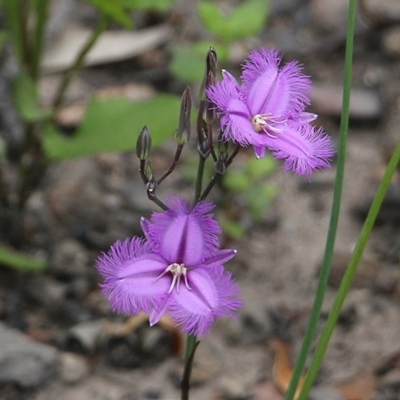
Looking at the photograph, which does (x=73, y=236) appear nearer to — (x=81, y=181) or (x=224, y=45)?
(x=81, y=181)

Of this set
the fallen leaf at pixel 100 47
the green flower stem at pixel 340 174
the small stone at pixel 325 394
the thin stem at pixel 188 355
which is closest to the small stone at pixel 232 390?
the small stone at pixel 325 394

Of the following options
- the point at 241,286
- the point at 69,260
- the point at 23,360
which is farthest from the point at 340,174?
the point at 69,260

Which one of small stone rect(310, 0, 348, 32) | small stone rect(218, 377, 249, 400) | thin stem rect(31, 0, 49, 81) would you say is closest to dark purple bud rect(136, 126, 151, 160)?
small stone rect(218, 377, 249, 400)

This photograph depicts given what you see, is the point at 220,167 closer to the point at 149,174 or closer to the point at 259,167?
the point at 149,174

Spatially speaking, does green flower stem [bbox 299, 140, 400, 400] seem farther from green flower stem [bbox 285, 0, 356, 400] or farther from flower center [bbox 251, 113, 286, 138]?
flower center [bbox 251, 113, 286, 138]

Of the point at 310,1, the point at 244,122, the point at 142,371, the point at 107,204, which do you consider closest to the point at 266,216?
the point at 107,204

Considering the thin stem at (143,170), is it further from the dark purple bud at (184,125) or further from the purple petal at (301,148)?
the purple petal at (301,148)
